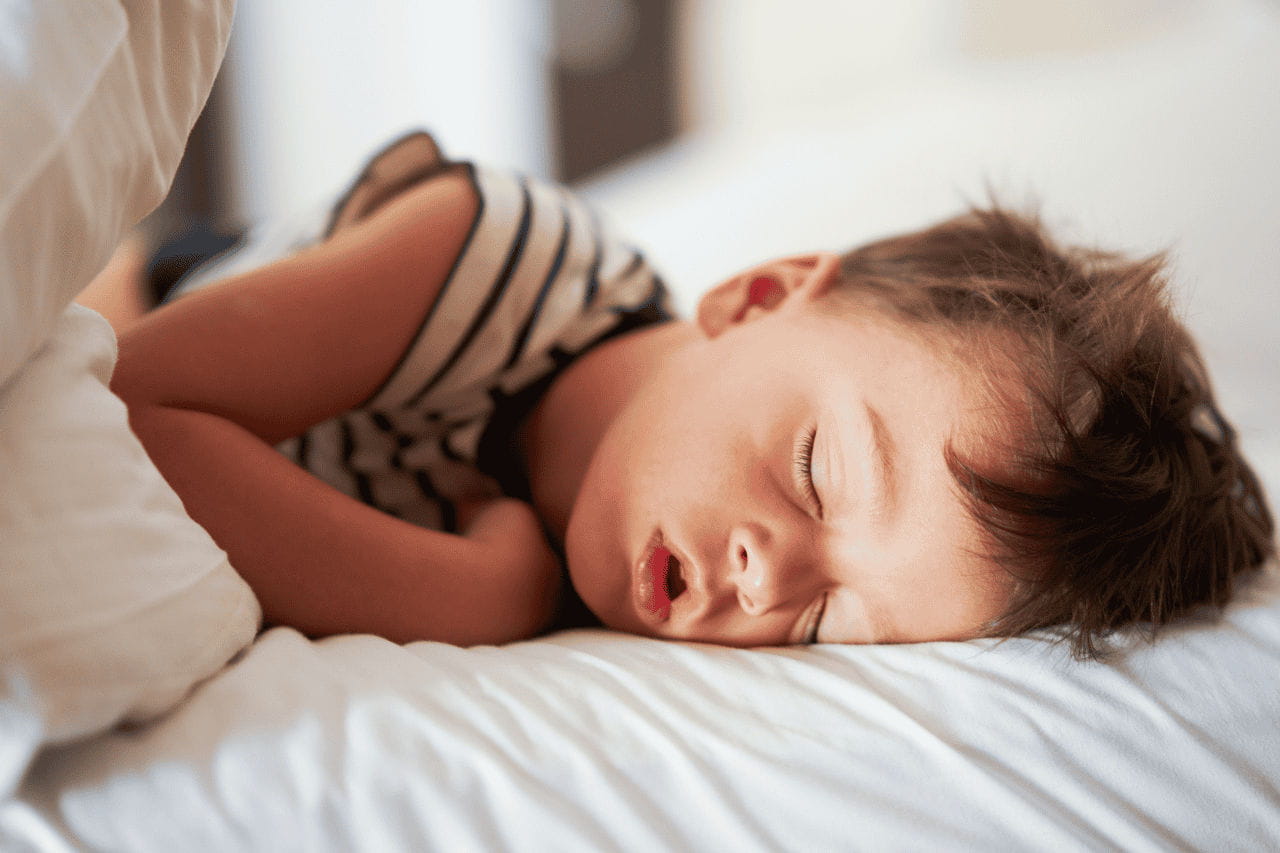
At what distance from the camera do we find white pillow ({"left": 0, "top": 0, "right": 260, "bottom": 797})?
1.31 feet

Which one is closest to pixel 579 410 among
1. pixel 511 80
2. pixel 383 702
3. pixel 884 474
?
pixel 884 474

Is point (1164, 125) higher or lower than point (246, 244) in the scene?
higher

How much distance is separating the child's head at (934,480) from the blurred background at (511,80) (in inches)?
65.2

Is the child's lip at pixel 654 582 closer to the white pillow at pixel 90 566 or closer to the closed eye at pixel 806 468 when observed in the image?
the closed eye at pixel 806 468

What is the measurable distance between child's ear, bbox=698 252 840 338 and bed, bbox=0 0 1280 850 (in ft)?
1.04

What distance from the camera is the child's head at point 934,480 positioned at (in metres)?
0.62

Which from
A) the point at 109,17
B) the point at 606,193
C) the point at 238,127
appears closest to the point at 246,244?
the point at 606,193

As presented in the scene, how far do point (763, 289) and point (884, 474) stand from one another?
0.30 m

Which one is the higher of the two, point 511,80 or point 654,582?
point 511,80

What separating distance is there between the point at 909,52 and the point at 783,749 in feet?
6.70

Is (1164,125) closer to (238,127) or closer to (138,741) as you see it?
(138,741)

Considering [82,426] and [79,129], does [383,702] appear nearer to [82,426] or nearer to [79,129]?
[82,426]

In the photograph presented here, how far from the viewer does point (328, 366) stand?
2.38 ft

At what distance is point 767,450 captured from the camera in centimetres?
68
